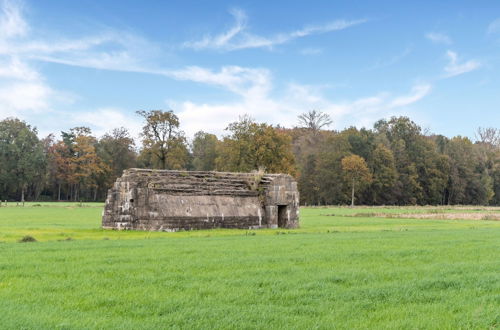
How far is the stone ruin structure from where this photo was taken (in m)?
28.8

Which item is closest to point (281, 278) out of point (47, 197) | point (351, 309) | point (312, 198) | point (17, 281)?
point (351, 309)

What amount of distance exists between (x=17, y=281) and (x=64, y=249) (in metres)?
5.97

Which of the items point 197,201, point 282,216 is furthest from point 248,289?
point 282,216

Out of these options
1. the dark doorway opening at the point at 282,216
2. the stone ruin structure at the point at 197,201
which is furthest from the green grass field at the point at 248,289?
the dark doorway opening at the point at 282,216

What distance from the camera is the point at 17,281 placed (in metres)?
10.5

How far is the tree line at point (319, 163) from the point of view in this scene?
9056 cm

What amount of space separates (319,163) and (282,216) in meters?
60.3

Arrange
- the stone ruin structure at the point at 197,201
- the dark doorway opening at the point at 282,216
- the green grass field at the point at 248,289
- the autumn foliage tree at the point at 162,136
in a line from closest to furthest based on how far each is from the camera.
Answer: the green grass field at the point at 248,289
the stone ruin structure at the point at 197,201
the dark doorway opening at the point at 282,216
the autumn foliage tree at the point at 162,136

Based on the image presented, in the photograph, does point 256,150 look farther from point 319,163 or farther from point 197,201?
point 197,201

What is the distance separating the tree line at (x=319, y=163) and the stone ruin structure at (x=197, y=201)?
151ft

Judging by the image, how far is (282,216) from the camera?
111 ft

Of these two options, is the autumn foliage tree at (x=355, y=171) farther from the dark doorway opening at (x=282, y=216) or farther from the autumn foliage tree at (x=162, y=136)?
the dark doorway opening at (x=282, y=216)

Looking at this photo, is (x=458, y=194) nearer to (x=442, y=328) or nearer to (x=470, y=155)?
(x=470, y=155)

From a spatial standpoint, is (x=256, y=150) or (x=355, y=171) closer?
(x=256, y=150)
